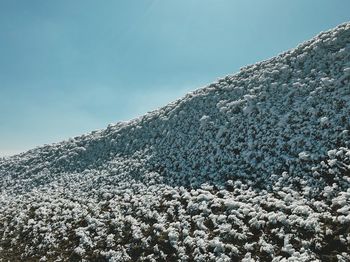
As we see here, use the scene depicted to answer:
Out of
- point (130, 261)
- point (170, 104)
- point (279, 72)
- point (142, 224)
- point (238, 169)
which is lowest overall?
point (130, 261)

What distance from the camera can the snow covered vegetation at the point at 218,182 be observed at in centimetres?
1623

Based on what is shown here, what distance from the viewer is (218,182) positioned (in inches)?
925

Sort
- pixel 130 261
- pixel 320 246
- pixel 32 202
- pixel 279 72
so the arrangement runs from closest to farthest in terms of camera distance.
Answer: pixel 320 246
pixel 130 261
pixel 32 202
pixel 279 72

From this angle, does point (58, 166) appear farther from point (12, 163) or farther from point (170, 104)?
point (170, 104)

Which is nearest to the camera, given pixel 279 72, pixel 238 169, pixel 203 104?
pixel 238 169

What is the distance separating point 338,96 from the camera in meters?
25.5

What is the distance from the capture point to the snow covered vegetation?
16.2 m

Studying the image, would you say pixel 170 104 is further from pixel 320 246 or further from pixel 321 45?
pixel 320 246

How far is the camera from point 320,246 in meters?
13.9

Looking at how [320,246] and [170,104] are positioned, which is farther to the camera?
[170,104]

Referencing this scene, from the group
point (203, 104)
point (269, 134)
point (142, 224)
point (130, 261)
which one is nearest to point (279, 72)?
point (203, 104)

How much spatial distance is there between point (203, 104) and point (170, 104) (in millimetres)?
6542

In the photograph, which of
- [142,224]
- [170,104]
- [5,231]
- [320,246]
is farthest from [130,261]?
[170,104]

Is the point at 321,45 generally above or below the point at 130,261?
above
